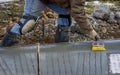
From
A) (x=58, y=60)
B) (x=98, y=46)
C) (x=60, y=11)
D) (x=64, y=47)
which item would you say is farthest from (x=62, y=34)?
(x=58, y=60)

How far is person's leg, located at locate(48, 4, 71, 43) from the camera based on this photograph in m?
4.39

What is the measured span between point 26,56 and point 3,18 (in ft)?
6.41

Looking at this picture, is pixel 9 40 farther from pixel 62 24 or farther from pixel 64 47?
pixel 64 47

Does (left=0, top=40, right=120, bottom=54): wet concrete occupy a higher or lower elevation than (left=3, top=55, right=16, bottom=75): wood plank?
higher

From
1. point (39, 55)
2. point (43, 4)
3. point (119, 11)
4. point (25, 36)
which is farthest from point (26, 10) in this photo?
point (119, 11)

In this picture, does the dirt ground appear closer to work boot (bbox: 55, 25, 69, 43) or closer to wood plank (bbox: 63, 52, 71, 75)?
work boot (bbox: 55, 25, 69, 43)

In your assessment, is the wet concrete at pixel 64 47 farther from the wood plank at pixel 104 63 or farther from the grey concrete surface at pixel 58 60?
the wood plank at pixel 104 63

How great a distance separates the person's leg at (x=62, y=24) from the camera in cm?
439

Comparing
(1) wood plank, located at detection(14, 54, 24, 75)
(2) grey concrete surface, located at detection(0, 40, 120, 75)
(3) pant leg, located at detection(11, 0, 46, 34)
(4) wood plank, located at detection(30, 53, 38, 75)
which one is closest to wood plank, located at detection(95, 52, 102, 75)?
(2) grey concrete surface, located at detection(0, 40, 120, 75)

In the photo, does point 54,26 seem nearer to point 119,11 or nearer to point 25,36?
point 25,36

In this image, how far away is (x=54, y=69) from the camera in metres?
3.39

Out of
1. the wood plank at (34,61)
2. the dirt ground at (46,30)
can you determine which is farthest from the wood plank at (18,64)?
the dirt ground at (46,30)

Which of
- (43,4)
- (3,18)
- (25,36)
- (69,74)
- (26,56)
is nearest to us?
(69,74)

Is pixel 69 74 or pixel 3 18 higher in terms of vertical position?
pixel 3 18
